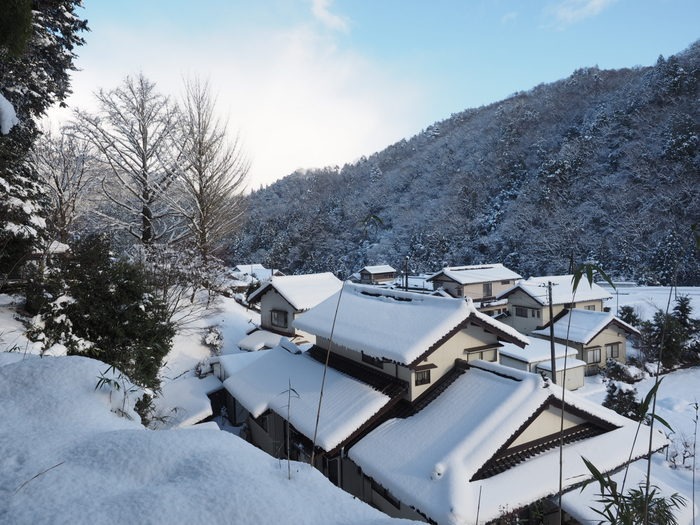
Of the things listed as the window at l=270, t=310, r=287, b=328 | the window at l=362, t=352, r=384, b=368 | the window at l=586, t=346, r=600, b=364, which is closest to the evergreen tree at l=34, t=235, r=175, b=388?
the window at l=362, t=352, r=384, b=368

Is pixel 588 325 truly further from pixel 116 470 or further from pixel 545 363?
pixel 116 470

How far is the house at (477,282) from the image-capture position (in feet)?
105

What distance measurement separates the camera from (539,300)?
24547 millimetres

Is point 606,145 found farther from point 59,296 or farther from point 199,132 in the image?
point 59,296

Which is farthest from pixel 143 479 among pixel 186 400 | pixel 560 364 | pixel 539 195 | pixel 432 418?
pixel 539 195

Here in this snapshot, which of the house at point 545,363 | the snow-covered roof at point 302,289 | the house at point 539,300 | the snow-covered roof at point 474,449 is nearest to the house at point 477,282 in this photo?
the house at point 539,300

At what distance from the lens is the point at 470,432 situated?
7.42 m

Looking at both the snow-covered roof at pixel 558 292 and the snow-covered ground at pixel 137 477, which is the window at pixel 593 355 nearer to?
the snow-covered roof at pixel 558 292

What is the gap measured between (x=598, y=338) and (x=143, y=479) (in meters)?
24.2

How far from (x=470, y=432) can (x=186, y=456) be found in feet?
20.0

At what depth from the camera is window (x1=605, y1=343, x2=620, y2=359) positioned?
2148 centimetres

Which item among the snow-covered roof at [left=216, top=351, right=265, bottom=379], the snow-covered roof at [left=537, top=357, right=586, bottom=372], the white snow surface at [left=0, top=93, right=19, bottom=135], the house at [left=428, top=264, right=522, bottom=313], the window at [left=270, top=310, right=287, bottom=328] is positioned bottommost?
the snow-covered roof at [left=537, top=357, right=586, bottom=372]

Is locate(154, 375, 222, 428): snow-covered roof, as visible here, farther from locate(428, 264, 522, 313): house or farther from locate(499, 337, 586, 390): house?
locate(428, 264, 522, 313): house

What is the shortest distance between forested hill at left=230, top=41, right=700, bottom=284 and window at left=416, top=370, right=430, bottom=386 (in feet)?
59.5
